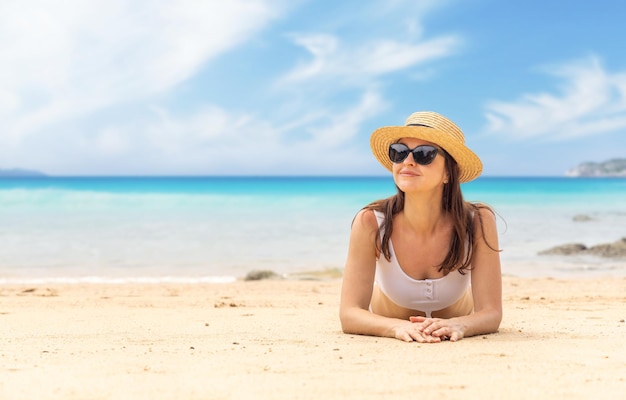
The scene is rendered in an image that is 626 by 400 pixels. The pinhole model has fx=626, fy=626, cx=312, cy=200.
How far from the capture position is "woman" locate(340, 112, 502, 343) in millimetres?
4160

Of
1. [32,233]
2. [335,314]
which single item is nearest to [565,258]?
[335,314]

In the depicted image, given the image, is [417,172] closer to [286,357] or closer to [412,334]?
[412,334]

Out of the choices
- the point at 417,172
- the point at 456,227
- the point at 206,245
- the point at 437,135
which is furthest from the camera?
the point at 206,245

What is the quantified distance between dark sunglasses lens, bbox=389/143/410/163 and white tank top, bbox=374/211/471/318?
1.51 ft

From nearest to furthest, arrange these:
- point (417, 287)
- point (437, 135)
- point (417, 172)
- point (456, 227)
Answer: point (437, 135) → point (417, 172) → point (456, 227) → point (417, 287)

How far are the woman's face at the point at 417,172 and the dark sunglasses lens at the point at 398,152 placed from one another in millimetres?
26

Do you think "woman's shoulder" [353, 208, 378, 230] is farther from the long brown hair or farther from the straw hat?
the straw hat

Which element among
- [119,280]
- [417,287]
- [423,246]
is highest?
[423,246]

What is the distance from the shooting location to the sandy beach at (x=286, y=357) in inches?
121

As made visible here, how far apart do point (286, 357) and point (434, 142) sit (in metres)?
1.65

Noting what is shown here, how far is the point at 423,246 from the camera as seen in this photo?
4.36m

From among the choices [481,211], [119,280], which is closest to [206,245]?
[119,280]

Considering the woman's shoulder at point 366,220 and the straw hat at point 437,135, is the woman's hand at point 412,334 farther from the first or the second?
the straw hat at point 437,135

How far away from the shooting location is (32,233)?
19.1 metres
